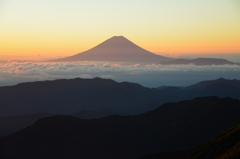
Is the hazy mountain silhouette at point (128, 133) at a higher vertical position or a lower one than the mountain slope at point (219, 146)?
lower

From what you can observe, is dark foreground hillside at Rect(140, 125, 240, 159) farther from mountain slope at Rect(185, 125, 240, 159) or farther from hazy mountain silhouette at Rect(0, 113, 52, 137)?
hazy mountain silhouette at Rect(0, 113, 52, 137)

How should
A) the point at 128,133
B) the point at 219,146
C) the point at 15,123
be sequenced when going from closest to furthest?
the point at 219,146
the point at 128,133
the point at 15,123

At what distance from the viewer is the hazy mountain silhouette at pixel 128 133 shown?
267ft

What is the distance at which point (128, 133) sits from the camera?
90062 mm

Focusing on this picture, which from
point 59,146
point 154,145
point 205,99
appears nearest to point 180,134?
point 154,145

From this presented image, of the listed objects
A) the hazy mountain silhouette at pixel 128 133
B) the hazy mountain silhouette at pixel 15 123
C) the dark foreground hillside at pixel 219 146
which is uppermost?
the dark foreground hillside at pixel 219 146

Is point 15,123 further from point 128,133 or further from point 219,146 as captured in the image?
point 219,146

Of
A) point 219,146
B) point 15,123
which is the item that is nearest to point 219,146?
point 219,146

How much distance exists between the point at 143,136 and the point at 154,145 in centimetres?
568

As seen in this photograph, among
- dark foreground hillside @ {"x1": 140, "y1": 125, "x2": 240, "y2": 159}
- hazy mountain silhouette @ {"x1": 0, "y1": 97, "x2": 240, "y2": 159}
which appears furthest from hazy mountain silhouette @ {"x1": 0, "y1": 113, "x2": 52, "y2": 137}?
dark foreground hillside @ {"x1": 140, "y1": 125, "x2": 240, "y2": 159}

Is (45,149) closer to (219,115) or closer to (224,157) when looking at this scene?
(219,115)

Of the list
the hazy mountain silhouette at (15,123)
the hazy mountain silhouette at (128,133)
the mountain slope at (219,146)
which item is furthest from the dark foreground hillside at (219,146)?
the hazy mountain silhouette at (15,123)

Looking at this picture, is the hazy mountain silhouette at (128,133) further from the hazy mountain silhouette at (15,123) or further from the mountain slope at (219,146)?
the mountain slope at (219,146)

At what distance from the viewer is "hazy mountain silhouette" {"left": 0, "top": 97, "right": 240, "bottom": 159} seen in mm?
81438
